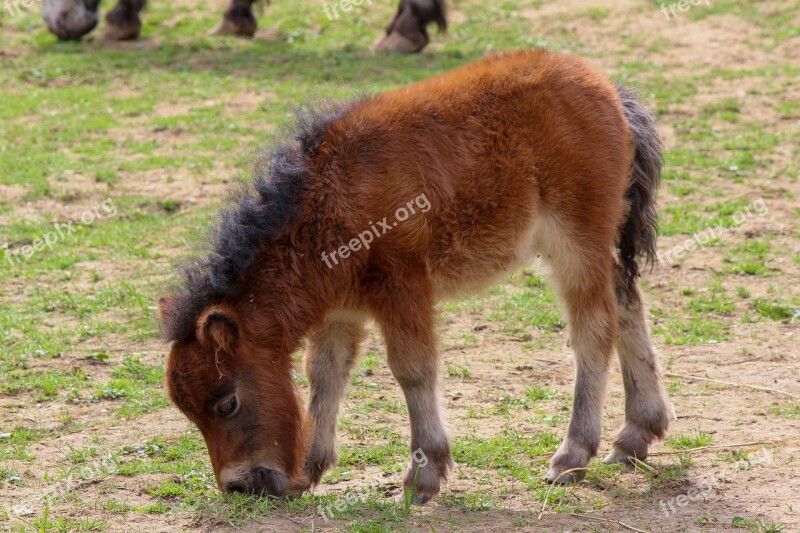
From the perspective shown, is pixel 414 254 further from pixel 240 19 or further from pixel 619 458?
pixel 240 19

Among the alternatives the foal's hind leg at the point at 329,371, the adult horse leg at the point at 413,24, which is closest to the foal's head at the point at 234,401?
the foal's hind leg at the point at 329,371

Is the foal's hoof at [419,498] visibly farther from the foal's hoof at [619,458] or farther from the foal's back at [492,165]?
Answer: the foal's hoof at [619,458]

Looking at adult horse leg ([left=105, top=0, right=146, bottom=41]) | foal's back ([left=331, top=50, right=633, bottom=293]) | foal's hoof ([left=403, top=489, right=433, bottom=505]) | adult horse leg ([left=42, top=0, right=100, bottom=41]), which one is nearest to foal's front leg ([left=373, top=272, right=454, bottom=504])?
foal's hoof ([left=403, top=489, right=433, bottom=505])

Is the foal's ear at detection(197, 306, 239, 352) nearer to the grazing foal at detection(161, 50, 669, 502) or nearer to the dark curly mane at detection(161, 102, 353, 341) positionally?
the grazing foal at detection(161, 50, 669, 502)

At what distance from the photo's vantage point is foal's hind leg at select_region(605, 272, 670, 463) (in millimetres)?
6094

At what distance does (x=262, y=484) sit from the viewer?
5.16m

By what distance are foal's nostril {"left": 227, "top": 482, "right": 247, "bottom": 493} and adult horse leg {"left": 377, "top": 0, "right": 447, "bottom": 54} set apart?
11341 millimetres

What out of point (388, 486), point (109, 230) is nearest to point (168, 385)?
point (388, 486)

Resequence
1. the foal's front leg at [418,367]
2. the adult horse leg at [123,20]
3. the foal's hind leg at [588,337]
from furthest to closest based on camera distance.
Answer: the adult horse leg at [123,20]
the foal's hind leg at [588,337]
the foal's front leg at [418,367]

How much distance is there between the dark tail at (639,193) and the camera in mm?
6270

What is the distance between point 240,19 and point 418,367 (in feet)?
40.6

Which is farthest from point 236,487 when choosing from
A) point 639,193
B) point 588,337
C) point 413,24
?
point 413,24

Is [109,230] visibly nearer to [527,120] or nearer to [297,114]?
[297,114]

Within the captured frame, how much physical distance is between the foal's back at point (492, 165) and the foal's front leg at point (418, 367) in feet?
0.69
